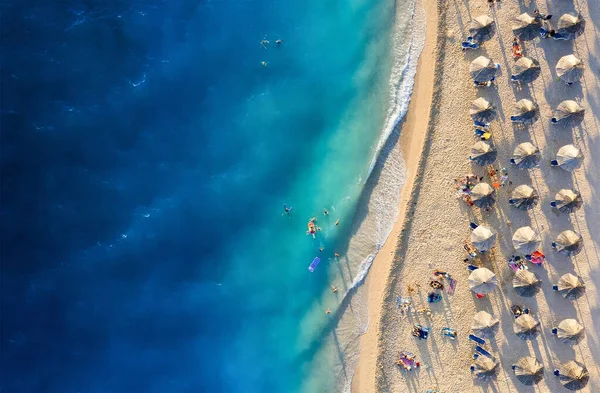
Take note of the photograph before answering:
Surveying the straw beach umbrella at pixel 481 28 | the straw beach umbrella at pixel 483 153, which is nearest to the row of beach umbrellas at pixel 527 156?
the straw beach umbrella at pixel 483 153

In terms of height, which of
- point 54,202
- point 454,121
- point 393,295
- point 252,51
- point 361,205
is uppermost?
point 252,51

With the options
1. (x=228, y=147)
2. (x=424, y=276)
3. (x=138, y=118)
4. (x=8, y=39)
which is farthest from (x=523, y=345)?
(x=8, y=39)

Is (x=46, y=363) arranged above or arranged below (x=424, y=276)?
above

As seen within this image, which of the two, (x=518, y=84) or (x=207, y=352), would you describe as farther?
(x=207, y=352)

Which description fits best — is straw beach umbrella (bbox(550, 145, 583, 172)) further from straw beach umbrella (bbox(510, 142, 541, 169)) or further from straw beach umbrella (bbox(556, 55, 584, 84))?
straw beach umbrella (bbox(556, 55, 584, 84))

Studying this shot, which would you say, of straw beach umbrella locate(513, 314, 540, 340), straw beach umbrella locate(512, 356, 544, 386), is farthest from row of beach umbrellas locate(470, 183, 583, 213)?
straw beach umbrella locate(512, 356, 544, 386)

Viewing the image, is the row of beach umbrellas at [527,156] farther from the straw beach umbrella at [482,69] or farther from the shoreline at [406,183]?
the straw beach umbrella at [482,69]

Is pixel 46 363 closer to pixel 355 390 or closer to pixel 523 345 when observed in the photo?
pixel 355 390
